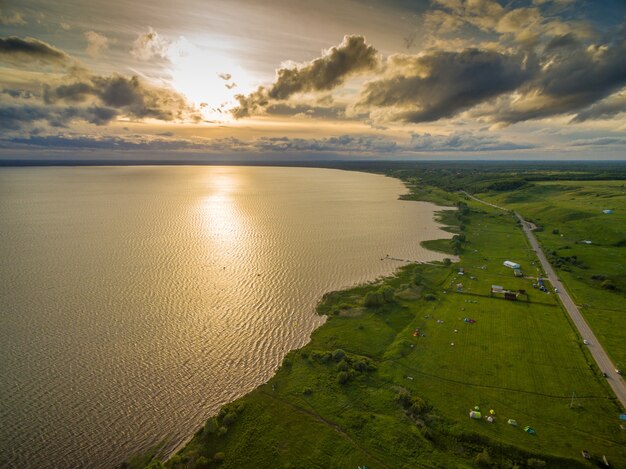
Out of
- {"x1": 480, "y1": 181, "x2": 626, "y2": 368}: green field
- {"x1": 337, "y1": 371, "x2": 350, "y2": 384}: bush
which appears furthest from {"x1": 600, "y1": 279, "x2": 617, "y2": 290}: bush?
{"x1": 337, "y1": 371, "x2": 350, "y2": 384}: bush

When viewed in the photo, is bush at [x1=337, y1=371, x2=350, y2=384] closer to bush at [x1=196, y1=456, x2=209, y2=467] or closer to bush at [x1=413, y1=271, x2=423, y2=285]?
bush at [x1=196, y1=456, x2=209, y2=467]

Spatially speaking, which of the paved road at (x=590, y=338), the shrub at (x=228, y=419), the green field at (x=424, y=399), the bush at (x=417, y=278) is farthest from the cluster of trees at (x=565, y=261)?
the shrub at (x=228, y=419)

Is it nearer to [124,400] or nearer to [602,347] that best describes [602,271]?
[602,347]

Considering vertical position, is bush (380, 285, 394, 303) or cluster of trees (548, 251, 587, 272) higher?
cluster of trees (548, 251, 587, 272)

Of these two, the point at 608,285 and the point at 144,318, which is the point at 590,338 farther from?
the point at 144,318

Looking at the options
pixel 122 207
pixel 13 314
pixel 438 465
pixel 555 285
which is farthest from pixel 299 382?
pixel 122 207

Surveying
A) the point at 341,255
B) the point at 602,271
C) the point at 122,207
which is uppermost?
the point at 602,271
